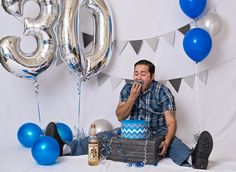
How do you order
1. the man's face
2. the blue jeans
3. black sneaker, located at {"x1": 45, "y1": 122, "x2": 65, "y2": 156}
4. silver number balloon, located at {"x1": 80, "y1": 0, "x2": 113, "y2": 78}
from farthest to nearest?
silver number balloon, located at {"x1": 80, "y1": 0, "x2": 113, "y2": 78}, the man's face, black sneaker, located at {"x1": 45, "y1": 122, "x2": 65, "y2": 156}, the blue jeans

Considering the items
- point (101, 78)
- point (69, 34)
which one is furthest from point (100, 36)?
point (101, 78)

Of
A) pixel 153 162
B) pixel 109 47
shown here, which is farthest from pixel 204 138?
pixel 109 47

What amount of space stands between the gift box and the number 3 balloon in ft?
2.10

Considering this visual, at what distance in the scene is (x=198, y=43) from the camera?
104 inches

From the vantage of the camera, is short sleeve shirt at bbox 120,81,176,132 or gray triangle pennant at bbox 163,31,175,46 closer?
short sleeve shirt at bbox 120,81,176,132

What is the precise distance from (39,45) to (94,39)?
0.42 meters

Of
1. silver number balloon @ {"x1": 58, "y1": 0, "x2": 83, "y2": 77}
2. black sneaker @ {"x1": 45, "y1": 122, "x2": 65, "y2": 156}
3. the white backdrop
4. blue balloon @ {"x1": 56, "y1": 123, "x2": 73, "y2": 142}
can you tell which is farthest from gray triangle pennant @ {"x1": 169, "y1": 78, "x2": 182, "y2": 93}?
black sneaker @ {"x1": 45, "y1": 122, "x2": 65, "y2": 156}

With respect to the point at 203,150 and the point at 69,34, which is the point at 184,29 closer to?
the point at 69,34

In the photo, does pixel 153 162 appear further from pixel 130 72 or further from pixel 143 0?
pixel 143 0

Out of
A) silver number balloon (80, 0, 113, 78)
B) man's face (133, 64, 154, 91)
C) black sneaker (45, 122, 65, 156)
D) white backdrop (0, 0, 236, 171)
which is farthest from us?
white backdrop (0, 0, 236, 171)

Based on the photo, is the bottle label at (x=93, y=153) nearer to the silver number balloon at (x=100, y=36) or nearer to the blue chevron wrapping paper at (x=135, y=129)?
the blue chevron wrapping paper at (x=135, y=129)

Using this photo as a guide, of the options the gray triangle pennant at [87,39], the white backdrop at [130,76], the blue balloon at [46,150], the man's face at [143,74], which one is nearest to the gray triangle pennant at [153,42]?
the white backdrop at [130,76]

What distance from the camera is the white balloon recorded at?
284 cm

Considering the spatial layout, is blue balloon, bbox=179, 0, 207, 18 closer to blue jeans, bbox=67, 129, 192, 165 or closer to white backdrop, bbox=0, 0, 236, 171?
white backdrop, bbox=0, 0, 236, 171
